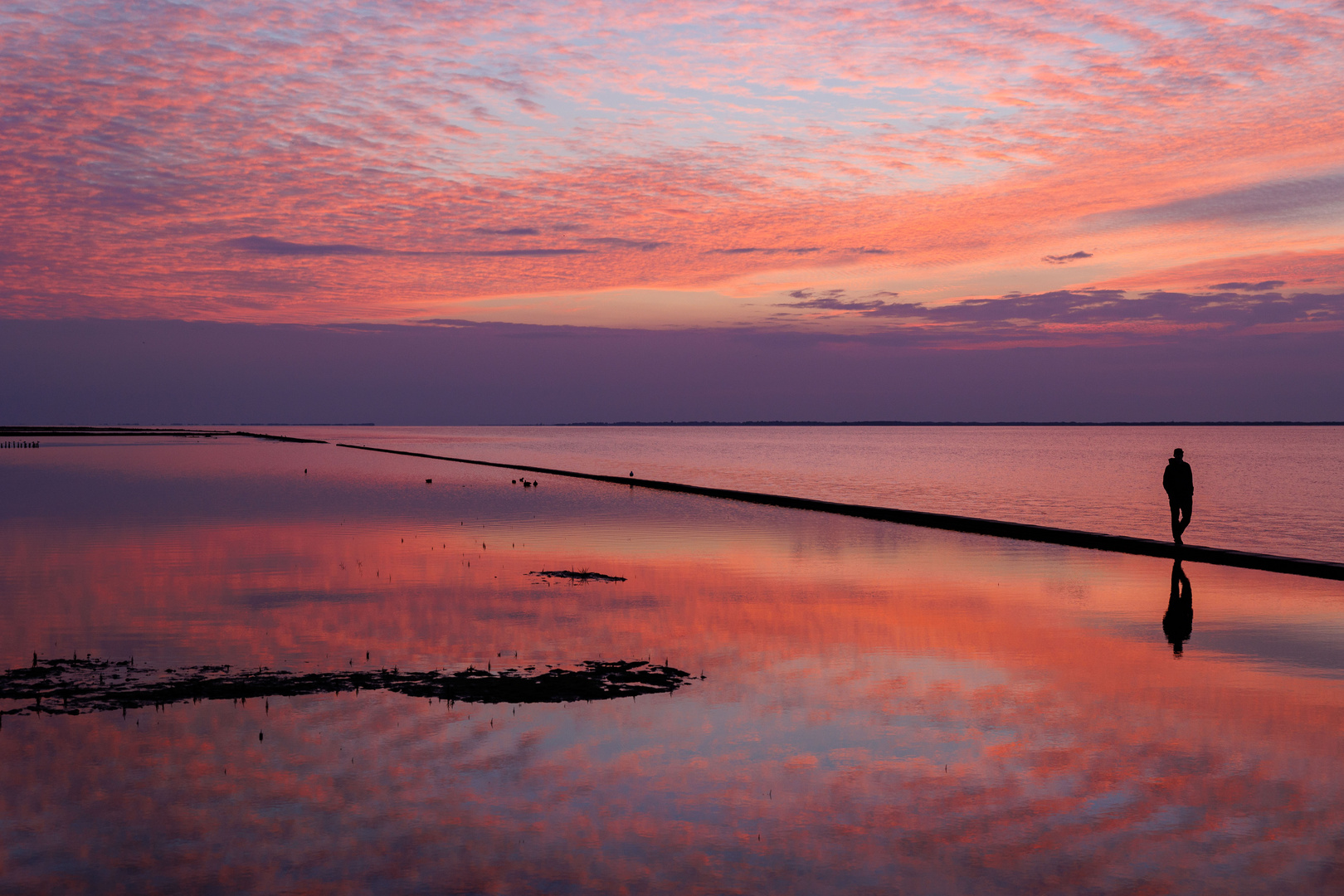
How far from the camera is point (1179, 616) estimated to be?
1603cm

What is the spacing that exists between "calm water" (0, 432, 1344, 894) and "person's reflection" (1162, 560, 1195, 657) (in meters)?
0.21

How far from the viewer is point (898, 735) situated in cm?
944

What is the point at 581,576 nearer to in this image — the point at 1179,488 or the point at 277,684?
the point at 277,684

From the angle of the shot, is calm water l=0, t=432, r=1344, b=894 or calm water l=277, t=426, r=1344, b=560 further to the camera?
calm water l=277, t=426, r=1344, b=560

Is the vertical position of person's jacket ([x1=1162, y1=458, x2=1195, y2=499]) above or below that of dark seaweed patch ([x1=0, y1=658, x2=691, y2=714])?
above

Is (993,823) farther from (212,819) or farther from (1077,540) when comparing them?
(1077,540)

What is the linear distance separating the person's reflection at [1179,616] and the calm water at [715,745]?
206mm

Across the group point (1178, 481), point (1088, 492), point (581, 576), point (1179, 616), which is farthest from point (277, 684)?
point (1088, 492)

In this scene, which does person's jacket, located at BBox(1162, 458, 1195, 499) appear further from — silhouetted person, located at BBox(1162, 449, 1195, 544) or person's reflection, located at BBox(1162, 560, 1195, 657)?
person's reflection, located at BBox(1162, 560, 1195, 657)

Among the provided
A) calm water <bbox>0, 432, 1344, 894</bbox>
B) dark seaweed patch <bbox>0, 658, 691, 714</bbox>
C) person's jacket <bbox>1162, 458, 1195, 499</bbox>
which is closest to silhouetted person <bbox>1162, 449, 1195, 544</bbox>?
person's jacket <bbox>1162, 458, 1195, 499</bbox>

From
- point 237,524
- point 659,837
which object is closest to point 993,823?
point 659,837

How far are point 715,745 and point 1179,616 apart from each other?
948 centimetres

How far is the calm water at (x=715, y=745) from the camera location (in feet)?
21.7

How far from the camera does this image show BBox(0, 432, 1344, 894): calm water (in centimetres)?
662
